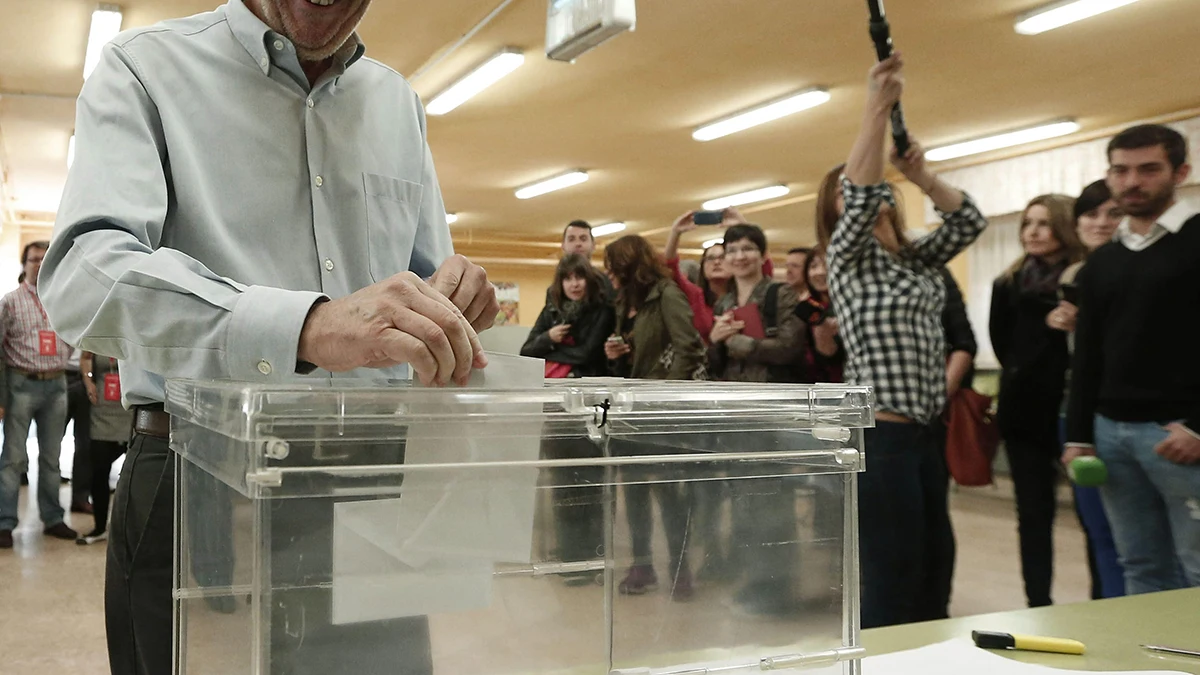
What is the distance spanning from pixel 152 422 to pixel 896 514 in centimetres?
169

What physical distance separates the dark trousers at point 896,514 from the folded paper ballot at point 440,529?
1700mm

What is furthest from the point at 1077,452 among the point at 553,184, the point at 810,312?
the point at 553,184

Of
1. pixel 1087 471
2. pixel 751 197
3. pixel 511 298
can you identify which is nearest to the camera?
pixel 1087 471

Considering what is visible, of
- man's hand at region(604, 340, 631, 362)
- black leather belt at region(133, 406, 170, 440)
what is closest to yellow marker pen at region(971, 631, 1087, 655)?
black leather belt at region(133, 406, 170, 440)

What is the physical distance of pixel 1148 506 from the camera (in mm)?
2285

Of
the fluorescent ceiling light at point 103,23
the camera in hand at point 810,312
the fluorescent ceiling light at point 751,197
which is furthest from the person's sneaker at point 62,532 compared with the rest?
the fluorescent ceiling light at point 751,197

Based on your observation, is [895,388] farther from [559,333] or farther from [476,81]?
[476,81]

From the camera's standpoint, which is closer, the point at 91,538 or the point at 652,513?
the point at 652,513

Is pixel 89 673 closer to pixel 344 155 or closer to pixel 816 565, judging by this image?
pixel 344 155

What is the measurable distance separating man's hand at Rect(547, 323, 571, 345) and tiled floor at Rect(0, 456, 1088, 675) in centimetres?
177

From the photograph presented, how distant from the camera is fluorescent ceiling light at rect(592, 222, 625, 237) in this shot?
12.9 meters

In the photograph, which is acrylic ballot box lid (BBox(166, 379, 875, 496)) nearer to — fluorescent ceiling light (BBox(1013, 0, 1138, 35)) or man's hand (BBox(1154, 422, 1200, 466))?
man's hand (BBox(1154, 422, 1200, 466))

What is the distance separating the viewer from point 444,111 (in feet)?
23.5

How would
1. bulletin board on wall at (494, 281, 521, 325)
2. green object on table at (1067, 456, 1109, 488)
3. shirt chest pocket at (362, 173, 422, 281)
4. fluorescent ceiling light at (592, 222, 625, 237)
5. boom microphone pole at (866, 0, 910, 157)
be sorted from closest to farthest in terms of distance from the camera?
shirt chest pocket at (362, 173, 422, 281) → boom microphone pole at (866, 0, 910, 157) → green object on table at (1067, 456, 1109, 488) → fluorescent ceiling light at (592, 222, 625, 237) → bulletin board on wall at (494, 281, 521, 325)
